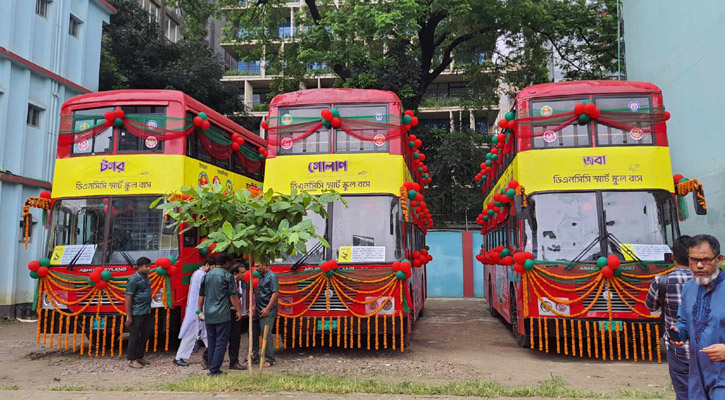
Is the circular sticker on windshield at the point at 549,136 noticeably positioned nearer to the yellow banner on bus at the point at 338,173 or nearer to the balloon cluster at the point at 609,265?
the balloon cluster at the point at 609,265

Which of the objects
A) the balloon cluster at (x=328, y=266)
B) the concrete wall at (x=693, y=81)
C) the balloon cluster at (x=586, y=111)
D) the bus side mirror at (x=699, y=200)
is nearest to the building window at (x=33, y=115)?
the balloon cluster at (x=328, y=266)

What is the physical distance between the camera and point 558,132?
350 inches

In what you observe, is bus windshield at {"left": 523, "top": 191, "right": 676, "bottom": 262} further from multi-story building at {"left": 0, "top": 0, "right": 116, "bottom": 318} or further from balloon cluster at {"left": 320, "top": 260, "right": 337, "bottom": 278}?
multi-story building at {"left": 0, "top": 0, "right": 116, "bottom": 318}

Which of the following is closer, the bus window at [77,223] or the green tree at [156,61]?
the bus window at [77,223]

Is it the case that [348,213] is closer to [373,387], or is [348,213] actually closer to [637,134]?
[373,387]

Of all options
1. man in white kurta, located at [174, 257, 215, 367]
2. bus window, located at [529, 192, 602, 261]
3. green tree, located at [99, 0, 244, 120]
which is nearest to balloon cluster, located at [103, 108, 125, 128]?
man in white kurta, located at [174, 257, 215, 367]

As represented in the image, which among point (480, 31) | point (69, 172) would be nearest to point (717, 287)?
point (69, 172)

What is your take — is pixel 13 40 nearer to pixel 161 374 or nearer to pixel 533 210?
pixel 161 374

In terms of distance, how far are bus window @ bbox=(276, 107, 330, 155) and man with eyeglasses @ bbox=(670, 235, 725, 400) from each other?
631cm

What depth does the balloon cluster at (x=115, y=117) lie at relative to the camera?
916cm

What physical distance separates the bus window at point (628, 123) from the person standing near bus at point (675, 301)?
4.65m

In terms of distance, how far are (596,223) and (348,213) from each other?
362 cm

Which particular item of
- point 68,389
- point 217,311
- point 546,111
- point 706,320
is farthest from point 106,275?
point 706,320

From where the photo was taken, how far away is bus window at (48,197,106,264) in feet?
29.4
